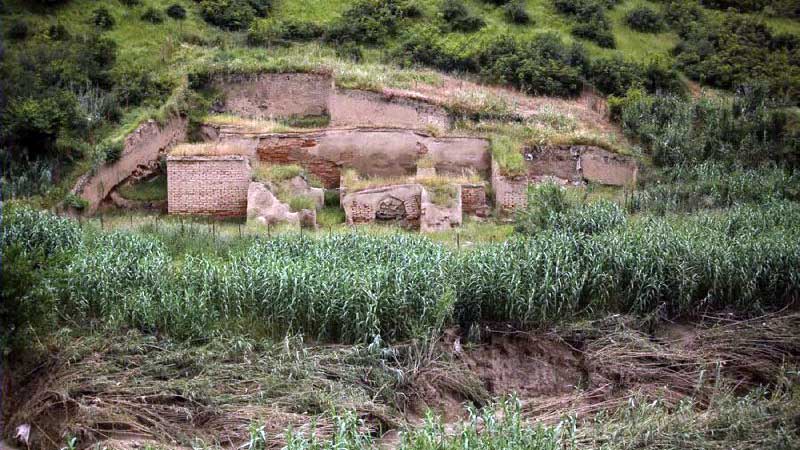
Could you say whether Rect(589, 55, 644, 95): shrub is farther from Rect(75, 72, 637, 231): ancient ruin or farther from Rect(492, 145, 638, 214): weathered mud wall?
Rect(75, 72, 637, 231): ancient ruin

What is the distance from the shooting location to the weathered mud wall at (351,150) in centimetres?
2327

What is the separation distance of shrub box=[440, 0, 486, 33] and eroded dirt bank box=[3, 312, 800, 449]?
67.4 feet

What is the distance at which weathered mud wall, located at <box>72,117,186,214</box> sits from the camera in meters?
21.5

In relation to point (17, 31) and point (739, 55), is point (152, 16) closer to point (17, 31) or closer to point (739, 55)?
point (17, 31)

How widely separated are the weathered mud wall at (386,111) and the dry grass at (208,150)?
451cm

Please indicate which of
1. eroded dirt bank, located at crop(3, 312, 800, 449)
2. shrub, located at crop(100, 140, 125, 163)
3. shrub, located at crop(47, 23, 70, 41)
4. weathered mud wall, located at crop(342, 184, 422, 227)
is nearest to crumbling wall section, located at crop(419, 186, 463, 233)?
weathered mud wall, located at crop(342, 184, 422, 227)

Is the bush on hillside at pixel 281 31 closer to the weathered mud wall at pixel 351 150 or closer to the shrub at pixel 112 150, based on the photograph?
the weathered mud wall at pixel 351 150

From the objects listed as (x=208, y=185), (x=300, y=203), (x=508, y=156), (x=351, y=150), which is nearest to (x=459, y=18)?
(x=351, y=150)

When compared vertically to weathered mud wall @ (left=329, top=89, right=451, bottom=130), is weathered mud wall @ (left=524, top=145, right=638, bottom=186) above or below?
below

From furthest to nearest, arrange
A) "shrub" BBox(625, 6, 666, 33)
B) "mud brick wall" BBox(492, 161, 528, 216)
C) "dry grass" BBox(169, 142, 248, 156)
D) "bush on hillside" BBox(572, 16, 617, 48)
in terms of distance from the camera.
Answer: "shrub" BBox(625, 6, 666, 33) < "bush on hillside" BBox(572, 16, 617, 48) < "mud brick wall" BBox(492, 161, 528, 216) < "dry grass" BBox(169, 142, 248, 156)

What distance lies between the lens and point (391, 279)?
13.7 m

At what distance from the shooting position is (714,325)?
13750 millimetres

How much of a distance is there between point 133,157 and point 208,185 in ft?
8.67

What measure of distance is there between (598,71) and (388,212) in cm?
1205
